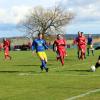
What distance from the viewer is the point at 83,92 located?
14.9 m

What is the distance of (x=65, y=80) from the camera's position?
18953 millimetres

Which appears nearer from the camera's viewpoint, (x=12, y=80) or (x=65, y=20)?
(x=12, y=80)

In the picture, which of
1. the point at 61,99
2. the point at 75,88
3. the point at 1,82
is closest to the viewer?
the point at 61,99

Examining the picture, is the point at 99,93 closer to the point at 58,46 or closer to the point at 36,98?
the point at 36,98

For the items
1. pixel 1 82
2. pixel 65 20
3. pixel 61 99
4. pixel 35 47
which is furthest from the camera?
pixel 65 20

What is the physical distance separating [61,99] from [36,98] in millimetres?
780

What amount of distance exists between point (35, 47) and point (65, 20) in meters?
99.4

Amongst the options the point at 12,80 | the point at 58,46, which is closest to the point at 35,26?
the point at 58,46

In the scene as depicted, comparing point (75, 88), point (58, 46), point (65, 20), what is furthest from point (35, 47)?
point (65, 20)

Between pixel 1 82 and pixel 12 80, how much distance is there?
2.58 ft

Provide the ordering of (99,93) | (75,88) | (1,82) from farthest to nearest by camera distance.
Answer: (1,82) → (75,88) → (99,93)

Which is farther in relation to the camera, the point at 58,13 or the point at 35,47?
the point at 58,13

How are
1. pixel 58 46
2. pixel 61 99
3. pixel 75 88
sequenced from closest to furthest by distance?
pixel 61 99 → pixel 75 88 → pixel 58 46

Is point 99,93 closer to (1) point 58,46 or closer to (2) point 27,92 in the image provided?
(2) point 27,92
